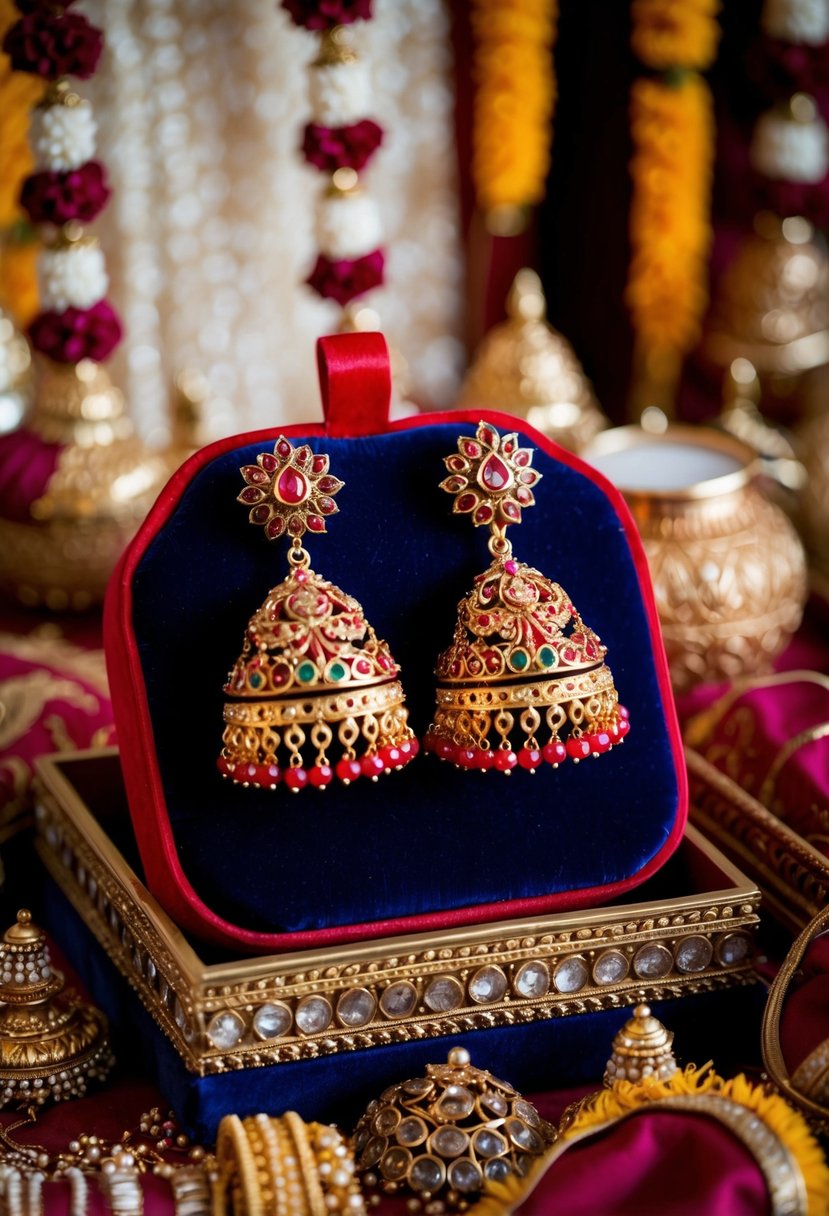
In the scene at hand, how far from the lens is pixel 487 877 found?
1156 mm

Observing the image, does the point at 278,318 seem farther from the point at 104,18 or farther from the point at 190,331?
the point at 104,18

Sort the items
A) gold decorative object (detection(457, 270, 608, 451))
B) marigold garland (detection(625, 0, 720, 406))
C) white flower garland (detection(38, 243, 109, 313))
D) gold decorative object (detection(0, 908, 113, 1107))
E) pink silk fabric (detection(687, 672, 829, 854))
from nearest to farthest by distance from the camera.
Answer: gold decorative object (detection(0, 908, 113, 1107)) → pink silk fabric (detection(687, 672, 829, 854)) → white flower garland (detection(38, 243, 109, 313)) → gold decorative object (detection(457, 270, 608, 451)) → marigold garland (detection(625, 0, 720, 406))

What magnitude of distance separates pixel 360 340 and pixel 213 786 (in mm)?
363

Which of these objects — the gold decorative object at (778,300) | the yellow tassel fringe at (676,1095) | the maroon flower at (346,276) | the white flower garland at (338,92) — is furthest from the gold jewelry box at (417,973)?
the gold decorative object at (778,300)

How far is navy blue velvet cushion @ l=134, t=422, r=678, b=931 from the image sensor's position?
113 centimetres

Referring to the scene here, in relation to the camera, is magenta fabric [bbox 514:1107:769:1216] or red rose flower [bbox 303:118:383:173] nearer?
magenta fabric [bbox 514:1107:769:1216]

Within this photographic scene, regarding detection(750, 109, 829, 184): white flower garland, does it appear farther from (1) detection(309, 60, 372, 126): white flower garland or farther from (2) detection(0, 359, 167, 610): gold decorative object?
(2) detection(0, 359, 167, 610): gold decorative object

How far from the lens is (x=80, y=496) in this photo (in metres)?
1.76

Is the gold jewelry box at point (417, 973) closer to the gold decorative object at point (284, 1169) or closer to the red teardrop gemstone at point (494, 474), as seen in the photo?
the gold decorative object at point (284, 1169)

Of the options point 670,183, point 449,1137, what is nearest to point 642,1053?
point 449,1137

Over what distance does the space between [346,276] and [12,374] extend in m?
0.40

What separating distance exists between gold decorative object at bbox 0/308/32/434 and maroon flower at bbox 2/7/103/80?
298mm

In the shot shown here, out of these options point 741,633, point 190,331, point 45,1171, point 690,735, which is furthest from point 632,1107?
point 190,331

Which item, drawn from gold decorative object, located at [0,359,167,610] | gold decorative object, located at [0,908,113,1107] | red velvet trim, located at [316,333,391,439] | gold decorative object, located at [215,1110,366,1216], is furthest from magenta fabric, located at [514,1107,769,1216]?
gold decorative object, located at [0,359,167,610]
